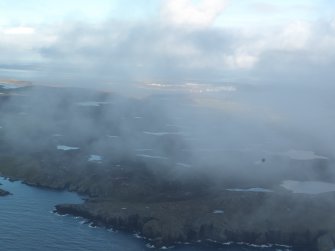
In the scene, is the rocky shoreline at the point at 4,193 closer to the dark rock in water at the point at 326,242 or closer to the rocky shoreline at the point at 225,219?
the rocky shoreline at the point at 225,219

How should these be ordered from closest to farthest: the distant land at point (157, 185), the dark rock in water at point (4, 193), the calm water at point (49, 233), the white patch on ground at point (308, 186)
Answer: the calm water at point (49, 233) < the distant land at point (157, 185) < the dark rock in water at point (4, 193) < the white patch on ground at point (308, 186)

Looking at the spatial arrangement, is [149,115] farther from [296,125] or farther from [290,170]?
[290,170]

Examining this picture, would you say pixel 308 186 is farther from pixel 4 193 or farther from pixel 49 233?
pixel 4 193

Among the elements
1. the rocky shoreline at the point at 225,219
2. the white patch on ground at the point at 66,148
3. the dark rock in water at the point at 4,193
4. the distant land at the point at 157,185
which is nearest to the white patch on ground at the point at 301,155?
the distant land at the point at 157,185

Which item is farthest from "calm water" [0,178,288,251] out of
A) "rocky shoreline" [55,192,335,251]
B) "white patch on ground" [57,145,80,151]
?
"white patch on ground" [57,145,80,151]

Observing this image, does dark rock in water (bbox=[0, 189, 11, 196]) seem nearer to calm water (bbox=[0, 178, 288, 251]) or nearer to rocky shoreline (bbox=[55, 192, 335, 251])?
calm water (bbox=[0, 178, 288, 251])

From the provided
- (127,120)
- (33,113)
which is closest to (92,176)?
(127,120)
